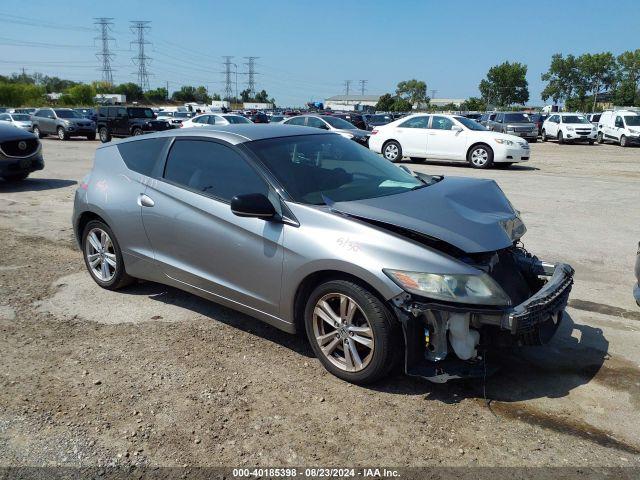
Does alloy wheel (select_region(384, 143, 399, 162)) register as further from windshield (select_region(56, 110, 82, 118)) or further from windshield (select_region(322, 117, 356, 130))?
windshield (select_region(56, 110, 82, 118))

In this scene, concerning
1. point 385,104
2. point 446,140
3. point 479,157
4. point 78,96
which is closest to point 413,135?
point 446,140

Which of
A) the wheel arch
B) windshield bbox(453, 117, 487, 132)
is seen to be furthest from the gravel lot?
windshield bbox(453, 117, 487, 132)

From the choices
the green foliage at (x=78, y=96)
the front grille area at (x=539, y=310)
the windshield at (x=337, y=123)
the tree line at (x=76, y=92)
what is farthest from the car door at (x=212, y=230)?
the green foliage at (x=78, y=96)

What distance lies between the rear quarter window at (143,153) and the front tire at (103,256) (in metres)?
0.65

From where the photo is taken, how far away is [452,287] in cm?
318

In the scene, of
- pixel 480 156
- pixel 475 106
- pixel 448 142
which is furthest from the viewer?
pixel 475 106

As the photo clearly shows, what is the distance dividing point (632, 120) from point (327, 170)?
30382 millimetres

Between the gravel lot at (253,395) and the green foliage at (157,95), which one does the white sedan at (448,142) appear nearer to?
the gravel lot at (253,395)

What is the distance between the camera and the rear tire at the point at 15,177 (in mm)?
11850

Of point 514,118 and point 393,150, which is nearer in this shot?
point 393,150

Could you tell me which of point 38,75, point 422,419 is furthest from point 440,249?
point 38,75

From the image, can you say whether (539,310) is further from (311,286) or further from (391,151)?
(391,151)

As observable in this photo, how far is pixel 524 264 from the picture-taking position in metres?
4.00

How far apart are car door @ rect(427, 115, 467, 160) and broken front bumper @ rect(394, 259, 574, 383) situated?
1431 cm
